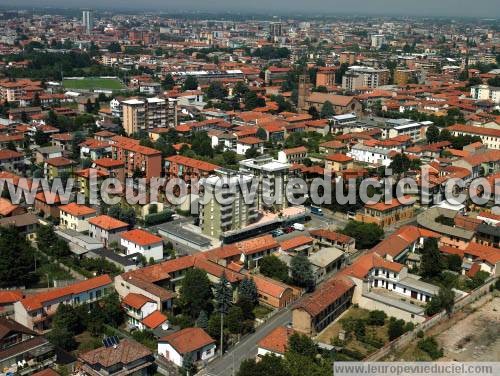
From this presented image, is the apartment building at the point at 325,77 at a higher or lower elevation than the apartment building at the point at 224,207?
higher

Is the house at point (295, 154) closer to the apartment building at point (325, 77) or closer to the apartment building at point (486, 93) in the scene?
the apartment building at point (486, 93)

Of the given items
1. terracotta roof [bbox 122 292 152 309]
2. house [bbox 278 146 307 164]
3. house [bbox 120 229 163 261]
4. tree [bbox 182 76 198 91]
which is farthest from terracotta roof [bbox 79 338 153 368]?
tree [bbox 182 76 198 91]

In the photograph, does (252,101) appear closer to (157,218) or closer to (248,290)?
(157,218)

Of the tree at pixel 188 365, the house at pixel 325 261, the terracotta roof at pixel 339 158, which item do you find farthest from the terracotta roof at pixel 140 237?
the terracotta roof at pixel 339 158

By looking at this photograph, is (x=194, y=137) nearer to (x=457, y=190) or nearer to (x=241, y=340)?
(x=457, y=190)

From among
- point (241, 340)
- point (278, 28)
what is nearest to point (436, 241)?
point (241, 340)
